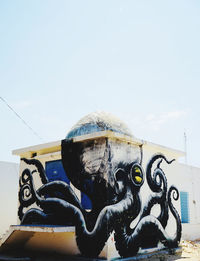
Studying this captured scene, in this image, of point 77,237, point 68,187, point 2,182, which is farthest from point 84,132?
point 2,182

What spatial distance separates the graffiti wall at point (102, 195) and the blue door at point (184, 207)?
550 cm

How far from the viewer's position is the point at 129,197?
27.9ft

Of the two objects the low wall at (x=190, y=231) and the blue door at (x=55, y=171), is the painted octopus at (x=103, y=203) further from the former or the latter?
the low wall at (x=190, y=231)

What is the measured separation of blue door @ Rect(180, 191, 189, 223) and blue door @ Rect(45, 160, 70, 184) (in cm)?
855

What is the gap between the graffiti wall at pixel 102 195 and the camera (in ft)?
26.2

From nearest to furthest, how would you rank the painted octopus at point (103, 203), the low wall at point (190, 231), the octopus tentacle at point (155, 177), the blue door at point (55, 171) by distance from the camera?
the painted octopus at point (103, 203)
the blue door at point (55, 171)
the octopus tentacle at point (155, 177)
the low wall at point (190, 231)

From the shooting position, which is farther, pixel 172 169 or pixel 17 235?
pixel 172 169

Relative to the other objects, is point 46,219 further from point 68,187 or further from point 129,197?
point 129,197

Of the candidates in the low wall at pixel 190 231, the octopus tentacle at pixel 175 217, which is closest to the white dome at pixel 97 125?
the octopus tentacle at pixel 175 217

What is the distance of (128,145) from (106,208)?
1.97 metres

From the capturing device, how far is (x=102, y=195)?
315 inches

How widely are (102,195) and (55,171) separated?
203 centimetres

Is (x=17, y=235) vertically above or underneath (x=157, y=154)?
underneath

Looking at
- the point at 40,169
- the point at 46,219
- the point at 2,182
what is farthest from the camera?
the point at 2,182
